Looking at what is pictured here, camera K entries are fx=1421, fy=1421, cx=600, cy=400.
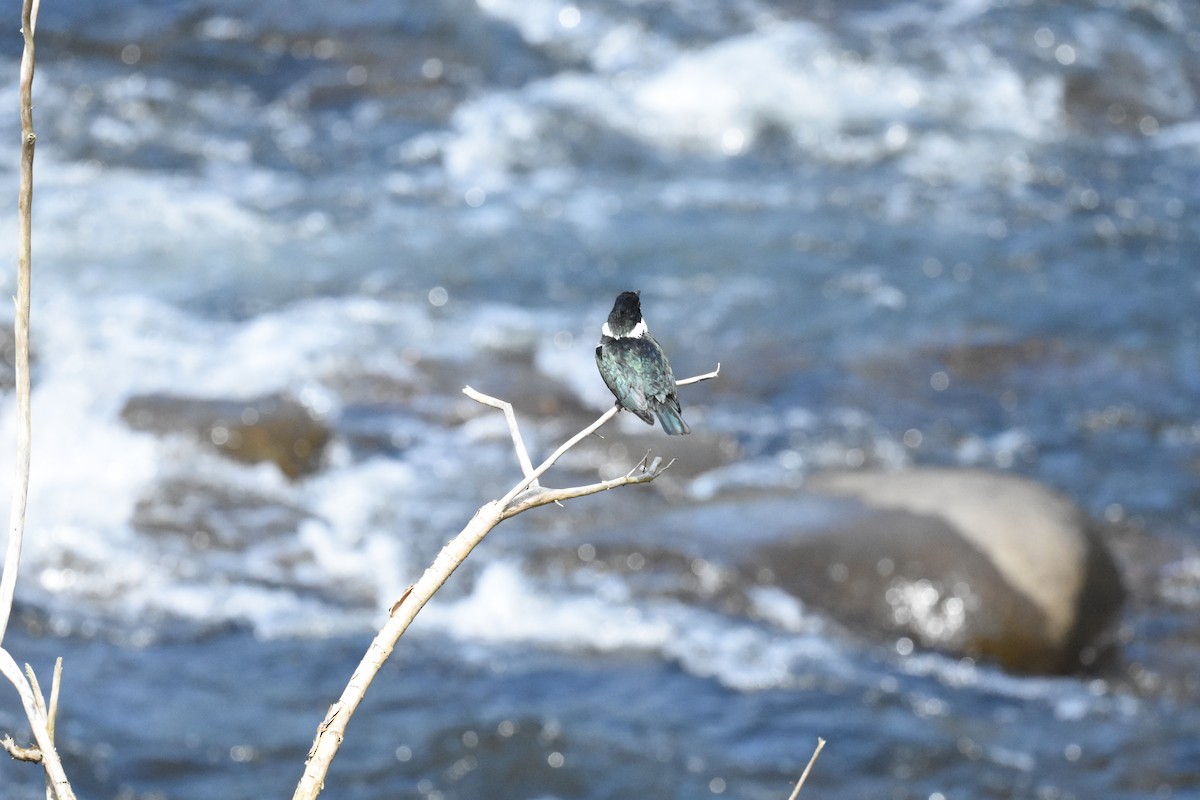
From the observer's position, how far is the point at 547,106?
1219cm

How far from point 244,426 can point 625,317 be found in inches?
175

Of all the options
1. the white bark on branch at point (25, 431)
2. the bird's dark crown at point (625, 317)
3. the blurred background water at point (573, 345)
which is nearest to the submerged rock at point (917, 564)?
the blurred background water at point (573, 345)

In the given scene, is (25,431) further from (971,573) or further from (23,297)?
(971,573)

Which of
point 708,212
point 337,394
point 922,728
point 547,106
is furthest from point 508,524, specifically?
point 547,106

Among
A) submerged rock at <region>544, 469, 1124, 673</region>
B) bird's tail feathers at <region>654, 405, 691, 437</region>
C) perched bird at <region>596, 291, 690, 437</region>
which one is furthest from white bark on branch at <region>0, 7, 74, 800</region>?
submerged rock at <region>544, 469, 1124, 673</region>

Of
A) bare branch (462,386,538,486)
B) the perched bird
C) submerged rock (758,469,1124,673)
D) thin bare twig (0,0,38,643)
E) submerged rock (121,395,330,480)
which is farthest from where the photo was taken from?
submerged rock (121,395,330,480)

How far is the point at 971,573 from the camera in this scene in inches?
232

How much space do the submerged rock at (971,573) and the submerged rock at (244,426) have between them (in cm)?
260

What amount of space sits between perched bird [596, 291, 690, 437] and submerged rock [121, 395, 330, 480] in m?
4.47

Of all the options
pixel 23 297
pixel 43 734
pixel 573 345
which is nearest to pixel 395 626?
pixel 43 734

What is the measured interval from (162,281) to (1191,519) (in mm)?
6417

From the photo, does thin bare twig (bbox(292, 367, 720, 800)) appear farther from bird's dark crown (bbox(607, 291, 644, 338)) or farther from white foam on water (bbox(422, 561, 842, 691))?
white foam on water (bbox(422, 561, 842, 691))

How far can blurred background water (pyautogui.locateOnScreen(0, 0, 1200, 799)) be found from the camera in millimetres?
5559

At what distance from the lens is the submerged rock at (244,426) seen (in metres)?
7.29
